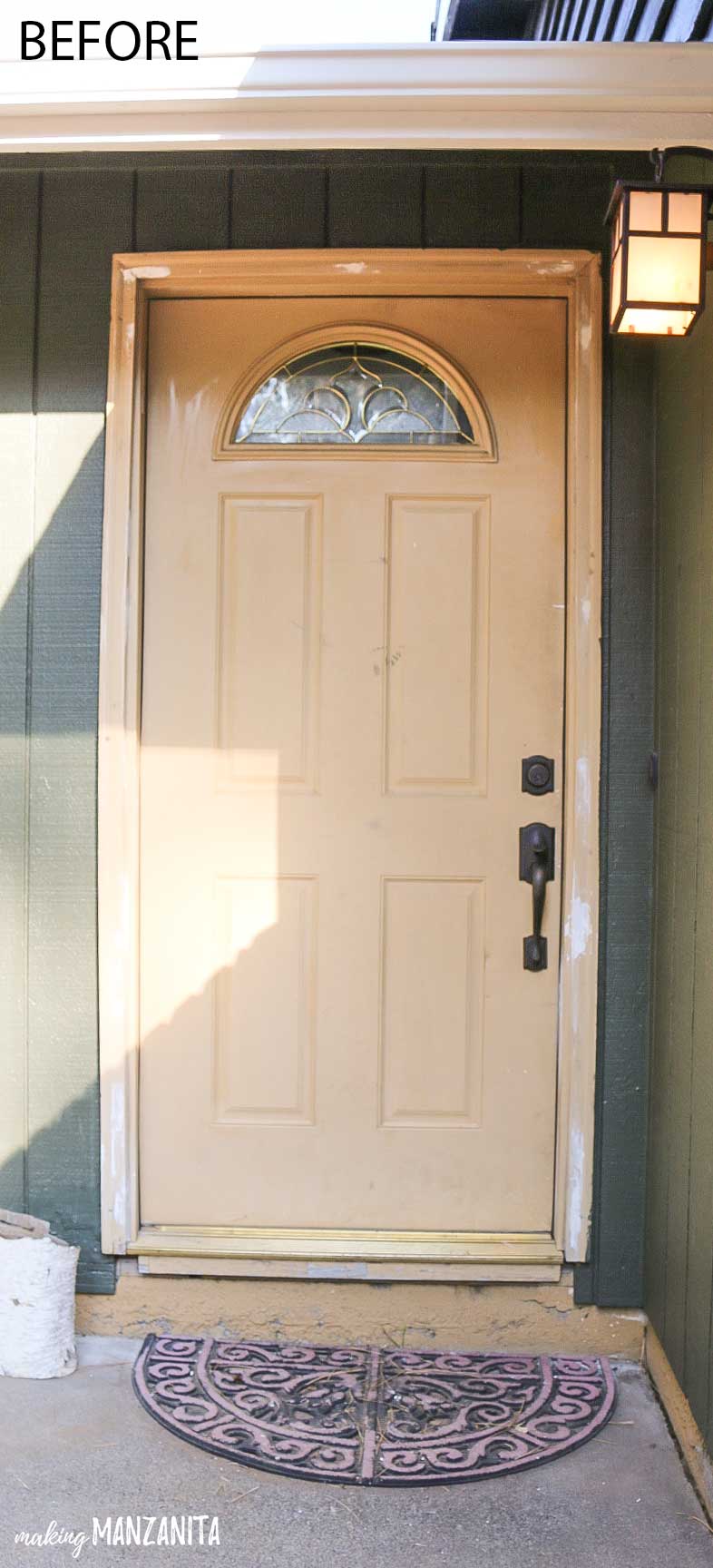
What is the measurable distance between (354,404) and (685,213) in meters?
0.96

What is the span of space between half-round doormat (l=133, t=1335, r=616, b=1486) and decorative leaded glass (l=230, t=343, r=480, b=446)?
2.06 meters

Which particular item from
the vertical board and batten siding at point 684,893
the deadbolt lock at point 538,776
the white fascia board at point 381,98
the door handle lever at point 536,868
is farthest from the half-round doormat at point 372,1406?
the white fascia board at point 381,98

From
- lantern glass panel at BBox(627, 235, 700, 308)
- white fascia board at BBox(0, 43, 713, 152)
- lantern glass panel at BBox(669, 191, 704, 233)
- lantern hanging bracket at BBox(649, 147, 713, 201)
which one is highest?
white fascia board at BBox(0, 43, 713, 152)

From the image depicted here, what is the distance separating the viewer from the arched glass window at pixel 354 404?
282cm

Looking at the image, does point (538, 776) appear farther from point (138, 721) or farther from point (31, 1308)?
point (31, 1308)

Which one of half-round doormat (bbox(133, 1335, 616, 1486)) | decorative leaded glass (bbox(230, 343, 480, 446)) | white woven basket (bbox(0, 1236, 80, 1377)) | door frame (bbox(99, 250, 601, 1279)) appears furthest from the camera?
decorative leaded glass (bbox(230, 343, 480, 446))

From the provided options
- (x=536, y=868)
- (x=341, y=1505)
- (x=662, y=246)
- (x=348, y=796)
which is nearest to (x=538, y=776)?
(x=536, y=868)

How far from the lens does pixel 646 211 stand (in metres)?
2.05

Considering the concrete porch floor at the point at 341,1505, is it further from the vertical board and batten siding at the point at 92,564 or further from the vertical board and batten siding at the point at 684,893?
the vertical board and batten siding at the point at 92,564

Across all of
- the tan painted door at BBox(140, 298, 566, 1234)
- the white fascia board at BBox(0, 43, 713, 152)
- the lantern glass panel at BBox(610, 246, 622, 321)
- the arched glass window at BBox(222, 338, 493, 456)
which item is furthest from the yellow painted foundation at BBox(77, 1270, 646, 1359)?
the white fascia board at BBox(0, 43, 713, 152)

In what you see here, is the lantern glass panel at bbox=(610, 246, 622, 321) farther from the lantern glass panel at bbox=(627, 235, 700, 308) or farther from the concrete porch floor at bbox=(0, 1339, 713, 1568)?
the concrete porch floor at bbox=(0, 1339, 713, 1568)

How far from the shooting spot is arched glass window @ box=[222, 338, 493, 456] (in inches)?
111

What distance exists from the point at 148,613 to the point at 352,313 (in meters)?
0.84

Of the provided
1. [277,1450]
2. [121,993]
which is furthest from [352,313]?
[277,1450]
